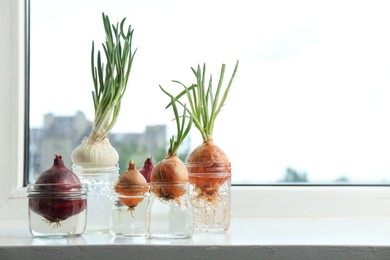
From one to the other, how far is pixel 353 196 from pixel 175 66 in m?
0.47

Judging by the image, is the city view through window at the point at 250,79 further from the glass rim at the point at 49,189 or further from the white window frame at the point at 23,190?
the glass rim at the point at 49,189

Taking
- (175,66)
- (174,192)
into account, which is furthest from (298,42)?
(174,192)

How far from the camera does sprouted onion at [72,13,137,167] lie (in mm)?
1360

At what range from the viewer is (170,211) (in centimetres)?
126

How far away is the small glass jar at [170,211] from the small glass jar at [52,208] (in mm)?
131

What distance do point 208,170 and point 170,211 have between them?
12 cm

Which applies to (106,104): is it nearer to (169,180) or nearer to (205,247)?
(169,180)

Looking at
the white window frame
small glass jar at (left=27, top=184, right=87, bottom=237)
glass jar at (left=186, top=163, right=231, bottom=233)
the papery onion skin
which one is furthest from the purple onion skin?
the white window frame

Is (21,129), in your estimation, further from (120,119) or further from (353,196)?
(353,196)

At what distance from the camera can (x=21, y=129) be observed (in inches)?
62.9

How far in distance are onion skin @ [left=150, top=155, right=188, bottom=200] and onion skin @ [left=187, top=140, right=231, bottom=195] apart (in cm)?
7

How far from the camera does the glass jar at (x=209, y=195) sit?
4.38 feet

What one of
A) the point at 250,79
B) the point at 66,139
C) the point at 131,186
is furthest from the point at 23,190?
the point at 250,79

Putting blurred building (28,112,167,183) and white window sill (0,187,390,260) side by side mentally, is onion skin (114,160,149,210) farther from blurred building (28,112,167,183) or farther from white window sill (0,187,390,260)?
blurred building (28,112,167,183)
